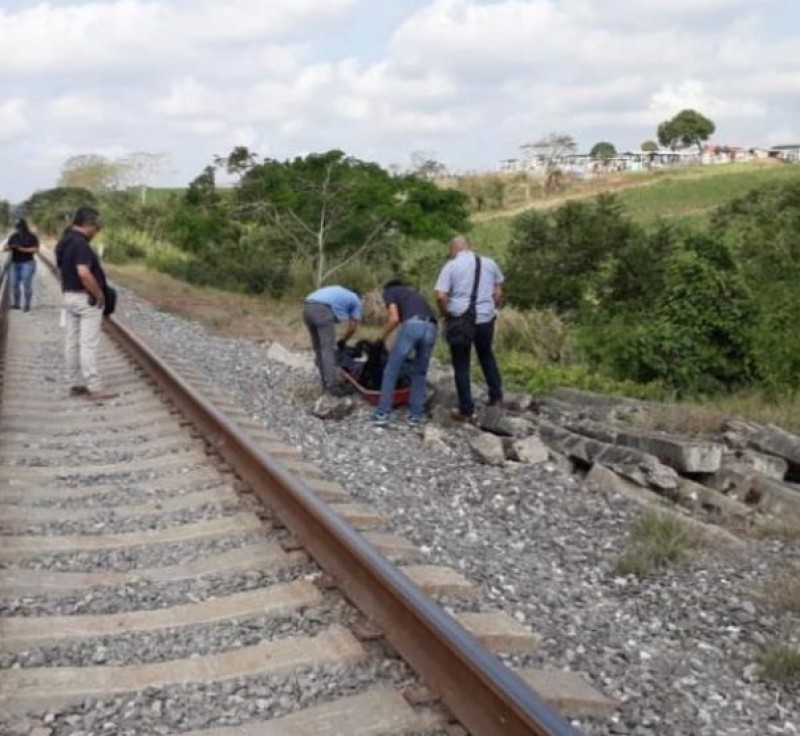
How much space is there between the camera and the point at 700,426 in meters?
10.1

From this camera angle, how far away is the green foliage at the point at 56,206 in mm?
78250

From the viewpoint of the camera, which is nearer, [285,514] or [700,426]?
[285,514]

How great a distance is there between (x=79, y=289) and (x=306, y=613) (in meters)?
6.78

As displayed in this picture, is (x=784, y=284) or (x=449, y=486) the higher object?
(x=784, y=284)

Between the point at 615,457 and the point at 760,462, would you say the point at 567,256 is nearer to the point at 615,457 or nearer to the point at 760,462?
the point at 760,462

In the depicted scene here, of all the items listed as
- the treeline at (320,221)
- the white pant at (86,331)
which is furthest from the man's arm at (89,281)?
the treeline at (320,221)

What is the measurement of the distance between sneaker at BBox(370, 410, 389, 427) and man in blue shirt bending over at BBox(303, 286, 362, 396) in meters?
1.02

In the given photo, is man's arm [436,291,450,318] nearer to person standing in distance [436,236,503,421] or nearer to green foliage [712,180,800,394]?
person standing in distance [436,236,503,421]

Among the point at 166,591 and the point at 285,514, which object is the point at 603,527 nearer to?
the point at 285,514

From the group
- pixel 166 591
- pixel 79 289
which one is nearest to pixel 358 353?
pixel 79 289

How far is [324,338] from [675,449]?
3.88m

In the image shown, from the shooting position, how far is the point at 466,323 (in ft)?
33.5

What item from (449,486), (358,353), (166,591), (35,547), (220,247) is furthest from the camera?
(220,247)

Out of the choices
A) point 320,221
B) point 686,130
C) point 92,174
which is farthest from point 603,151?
point 320,221
